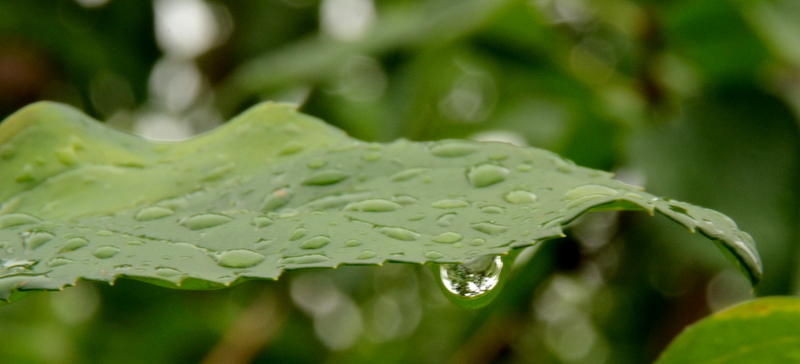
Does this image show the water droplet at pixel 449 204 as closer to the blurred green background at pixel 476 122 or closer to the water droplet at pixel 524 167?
the water droplet at pixel 524 167

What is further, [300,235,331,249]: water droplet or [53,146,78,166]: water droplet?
[53,146,78,166]: water droplet

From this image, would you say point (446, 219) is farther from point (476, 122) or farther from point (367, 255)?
point (476, 122)

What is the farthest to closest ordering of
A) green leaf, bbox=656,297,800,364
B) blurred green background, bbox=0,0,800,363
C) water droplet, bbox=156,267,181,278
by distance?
blurred green background, bbox=0,0,800,363
green leaf, bbox=656,297,800,364
water droplet, bbox=156,267,181,278

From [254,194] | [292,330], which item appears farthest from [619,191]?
[292,330]

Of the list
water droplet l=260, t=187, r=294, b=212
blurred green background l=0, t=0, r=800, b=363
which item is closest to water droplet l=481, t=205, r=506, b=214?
water droplet l=260, t=187, r=294, b=212

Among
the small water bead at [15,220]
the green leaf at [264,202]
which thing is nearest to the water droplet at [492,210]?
the green leaf at [264,202]

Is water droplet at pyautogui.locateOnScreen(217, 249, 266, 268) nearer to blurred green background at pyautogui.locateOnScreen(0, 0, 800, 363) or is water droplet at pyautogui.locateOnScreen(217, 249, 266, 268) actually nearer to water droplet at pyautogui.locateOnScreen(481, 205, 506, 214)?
water droplet at pyautogui.locateOnScreen(481, 205, 506, 214)
